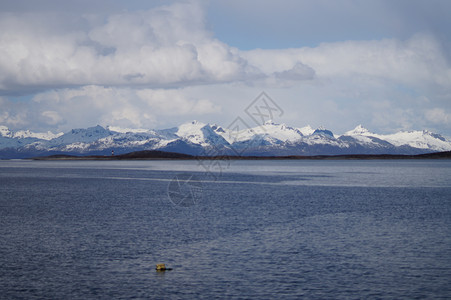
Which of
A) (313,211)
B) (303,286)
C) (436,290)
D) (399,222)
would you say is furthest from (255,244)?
(313,211)

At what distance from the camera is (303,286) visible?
25125 mm

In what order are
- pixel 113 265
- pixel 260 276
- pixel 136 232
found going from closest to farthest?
pixel 260 276 < pixel 113 265 < pixel 136 232

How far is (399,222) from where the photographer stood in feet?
155

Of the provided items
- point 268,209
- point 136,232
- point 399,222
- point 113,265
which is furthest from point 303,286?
point 268,209

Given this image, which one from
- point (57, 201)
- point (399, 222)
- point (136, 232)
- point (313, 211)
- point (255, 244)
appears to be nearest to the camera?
point (255, 244)

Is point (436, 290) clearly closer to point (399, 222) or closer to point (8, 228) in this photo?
point (399, 222)

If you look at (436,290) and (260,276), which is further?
(260,276)

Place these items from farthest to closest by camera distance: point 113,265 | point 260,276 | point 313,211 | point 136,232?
point 313,211 < point 136,232 < point 113,265 < point 260,276

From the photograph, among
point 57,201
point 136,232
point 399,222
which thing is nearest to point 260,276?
point 136,232

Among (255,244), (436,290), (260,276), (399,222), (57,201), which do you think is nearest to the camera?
(436,290)

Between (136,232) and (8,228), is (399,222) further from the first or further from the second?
(8,228)

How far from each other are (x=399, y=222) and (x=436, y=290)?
2372 centimetres

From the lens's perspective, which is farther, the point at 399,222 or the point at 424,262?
the point at 399,222

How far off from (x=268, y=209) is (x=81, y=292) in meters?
36.5
